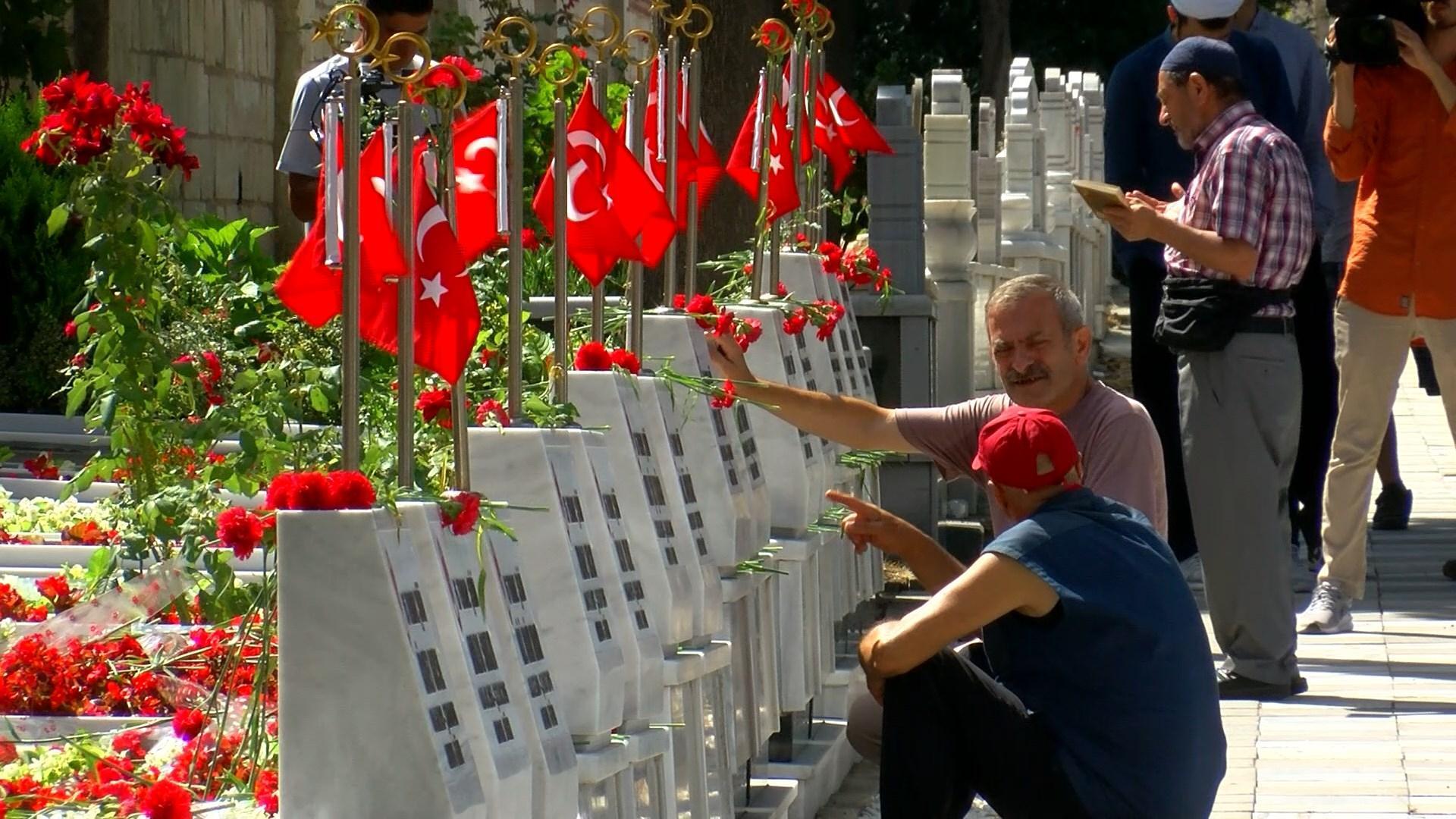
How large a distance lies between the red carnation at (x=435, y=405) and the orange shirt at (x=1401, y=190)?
4.40m

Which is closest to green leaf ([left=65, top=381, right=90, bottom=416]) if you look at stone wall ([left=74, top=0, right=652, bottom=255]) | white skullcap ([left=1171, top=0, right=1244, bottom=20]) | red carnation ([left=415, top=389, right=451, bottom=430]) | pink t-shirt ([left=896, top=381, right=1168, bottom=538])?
red carnation ([left=415, top=389, right=451, bottom=430])

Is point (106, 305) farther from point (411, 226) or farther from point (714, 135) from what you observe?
point (714, 135)

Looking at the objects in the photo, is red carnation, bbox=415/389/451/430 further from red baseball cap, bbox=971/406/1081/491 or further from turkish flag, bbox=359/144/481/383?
red baseball cap, bbox=971/406/1081/491

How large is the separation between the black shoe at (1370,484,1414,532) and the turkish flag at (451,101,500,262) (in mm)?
6620

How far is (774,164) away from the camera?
6.67 metres

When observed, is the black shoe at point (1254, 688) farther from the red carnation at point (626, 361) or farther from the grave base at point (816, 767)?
the red carnation at point (626, 361)

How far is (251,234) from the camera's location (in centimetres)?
773

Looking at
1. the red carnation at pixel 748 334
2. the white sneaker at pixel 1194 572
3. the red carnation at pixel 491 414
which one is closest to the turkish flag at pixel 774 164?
the red carnation at pixel 748 334

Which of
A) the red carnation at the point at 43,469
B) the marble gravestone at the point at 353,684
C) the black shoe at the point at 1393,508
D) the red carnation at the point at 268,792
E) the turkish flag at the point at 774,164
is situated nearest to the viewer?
the marble gravestone at the point at 353,684

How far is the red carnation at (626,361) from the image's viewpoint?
4.39m

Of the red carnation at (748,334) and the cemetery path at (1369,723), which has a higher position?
the red carnation at (748,334)

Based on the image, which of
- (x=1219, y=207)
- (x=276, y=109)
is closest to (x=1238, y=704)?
(x=1219, y=207)

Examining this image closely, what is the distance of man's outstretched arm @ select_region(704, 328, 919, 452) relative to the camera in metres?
5.17

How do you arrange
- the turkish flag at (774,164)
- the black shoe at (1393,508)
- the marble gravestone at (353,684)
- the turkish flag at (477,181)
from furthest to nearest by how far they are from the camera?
the black shoe at (1393,508) < the turkish flag at (774,164) < the turkish flag at (477,181) < the marble gravestone at (353,684)
